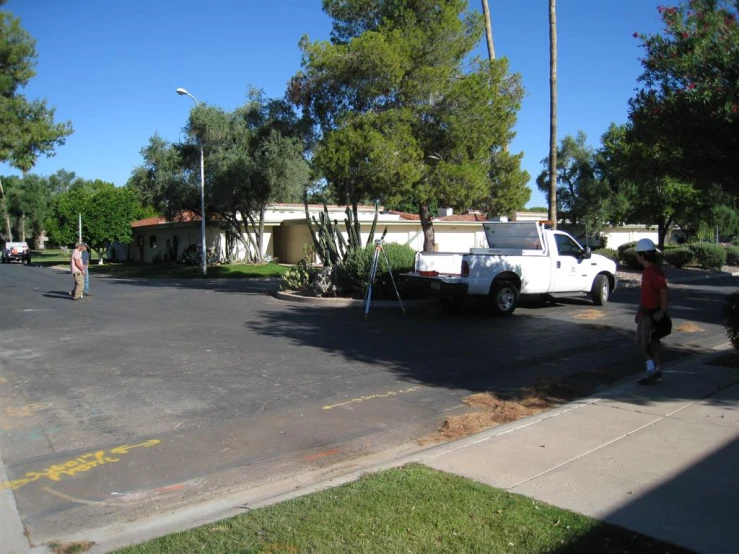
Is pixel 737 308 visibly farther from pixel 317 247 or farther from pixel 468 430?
pixel 317 247

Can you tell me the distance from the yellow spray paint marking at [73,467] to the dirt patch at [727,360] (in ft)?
24.2

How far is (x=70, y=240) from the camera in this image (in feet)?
149

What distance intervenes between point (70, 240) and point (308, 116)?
100 feet

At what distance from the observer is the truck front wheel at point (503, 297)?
14.5 metres

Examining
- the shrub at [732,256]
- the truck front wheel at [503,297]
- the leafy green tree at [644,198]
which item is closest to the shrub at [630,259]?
the leafy green tree at [644,198]

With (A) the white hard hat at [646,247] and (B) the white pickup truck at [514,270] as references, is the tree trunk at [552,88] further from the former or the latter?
(A) the white hard hat at [646,247]

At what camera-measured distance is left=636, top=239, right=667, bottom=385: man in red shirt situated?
7.62m

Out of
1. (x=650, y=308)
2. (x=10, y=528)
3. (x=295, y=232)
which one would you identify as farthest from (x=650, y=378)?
(x=295, y=232)

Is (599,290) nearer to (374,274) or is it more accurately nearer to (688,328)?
(688,328)

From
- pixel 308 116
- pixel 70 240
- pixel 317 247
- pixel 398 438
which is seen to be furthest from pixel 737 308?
pixel 70 240

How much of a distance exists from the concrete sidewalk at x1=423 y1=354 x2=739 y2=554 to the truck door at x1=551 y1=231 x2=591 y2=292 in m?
8.34

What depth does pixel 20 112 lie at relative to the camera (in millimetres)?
16359

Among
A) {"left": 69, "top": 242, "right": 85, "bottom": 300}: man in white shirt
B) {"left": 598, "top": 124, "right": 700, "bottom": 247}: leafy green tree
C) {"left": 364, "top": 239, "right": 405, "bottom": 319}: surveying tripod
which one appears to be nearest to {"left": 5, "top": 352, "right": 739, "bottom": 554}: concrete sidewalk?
{"left": 364, "top": 239, "right": 405, "bottom": 319}: surveying tripod

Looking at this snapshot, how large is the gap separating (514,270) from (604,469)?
33.0ft
